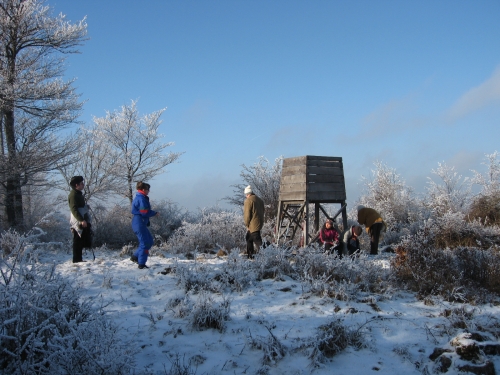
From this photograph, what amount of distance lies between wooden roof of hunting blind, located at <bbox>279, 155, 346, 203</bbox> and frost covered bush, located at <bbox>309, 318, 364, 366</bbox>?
6332mm

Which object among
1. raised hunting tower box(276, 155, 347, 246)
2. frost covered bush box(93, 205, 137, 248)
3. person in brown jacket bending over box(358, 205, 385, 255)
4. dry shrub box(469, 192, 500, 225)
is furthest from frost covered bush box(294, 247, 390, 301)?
dry shrub box(469, 192, 500, 225)

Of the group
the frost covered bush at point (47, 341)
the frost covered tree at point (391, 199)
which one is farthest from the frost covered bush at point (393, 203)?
the frost covered bush at point (47, 341)

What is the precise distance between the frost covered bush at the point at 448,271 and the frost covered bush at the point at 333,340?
185 centimetres

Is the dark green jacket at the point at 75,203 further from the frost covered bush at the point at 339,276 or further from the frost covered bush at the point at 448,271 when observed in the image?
the frost covered bush at the point at 448,271

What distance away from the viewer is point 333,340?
4336 millimetres

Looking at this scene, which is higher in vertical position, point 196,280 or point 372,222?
point 372,222

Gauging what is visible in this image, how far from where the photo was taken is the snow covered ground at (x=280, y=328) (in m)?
4.04

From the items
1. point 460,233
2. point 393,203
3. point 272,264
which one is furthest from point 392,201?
point 272,264

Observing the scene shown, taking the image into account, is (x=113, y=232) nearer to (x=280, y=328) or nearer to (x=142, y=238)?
(x=142, y=238)

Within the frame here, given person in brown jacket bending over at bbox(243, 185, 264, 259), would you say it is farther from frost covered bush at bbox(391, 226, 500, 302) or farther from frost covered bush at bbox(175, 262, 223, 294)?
frost covered bush at bbox(391, 226, 500, 302)

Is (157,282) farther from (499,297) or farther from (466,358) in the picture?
(499,297)

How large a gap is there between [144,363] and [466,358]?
3.29m

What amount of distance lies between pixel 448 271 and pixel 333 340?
3.16 m

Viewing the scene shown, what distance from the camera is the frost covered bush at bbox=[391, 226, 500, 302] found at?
588 cm
